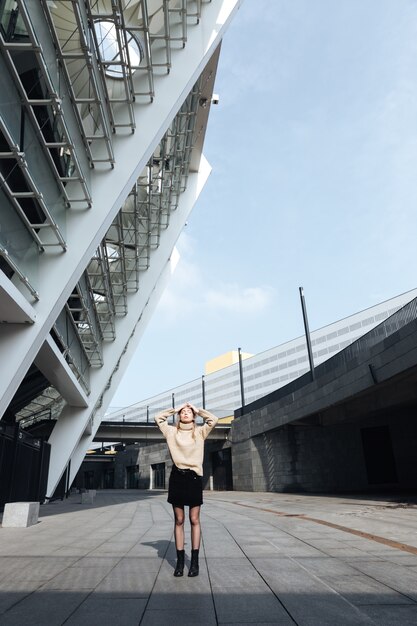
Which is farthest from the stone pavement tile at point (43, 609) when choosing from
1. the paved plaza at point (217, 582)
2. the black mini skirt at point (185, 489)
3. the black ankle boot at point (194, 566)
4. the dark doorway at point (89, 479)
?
the dark doorway at point (89, 479)

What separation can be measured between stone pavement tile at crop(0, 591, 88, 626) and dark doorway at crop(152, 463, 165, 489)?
56.2 meters

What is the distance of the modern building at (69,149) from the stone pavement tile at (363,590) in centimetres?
859

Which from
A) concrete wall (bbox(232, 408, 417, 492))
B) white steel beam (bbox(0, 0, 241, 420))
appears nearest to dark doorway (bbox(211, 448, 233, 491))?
concrete wall (bbox(232, 408, 417, 492))

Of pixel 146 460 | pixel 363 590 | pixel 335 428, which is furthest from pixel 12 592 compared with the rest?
pixel 146 460

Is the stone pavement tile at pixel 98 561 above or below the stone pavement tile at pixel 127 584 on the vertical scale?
above

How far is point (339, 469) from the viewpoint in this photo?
3056 cm

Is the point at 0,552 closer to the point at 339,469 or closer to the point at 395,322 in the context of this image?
the point at 395,322

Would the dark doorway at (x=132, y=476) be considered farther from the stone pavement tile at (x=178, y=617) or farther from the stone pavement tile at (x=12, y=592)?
the stone pavement tile at (x=178, y=617)

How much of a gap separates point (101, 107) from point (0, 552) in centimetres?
1125

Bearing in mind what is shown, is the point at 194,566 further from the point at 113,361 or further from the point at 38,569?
the point at 113,361

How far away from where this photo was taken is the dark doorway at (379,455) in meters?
29.2

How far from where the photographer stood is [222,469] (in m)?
45.1

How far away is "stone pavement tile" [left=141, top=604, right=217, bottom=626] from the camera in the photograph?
335 cm

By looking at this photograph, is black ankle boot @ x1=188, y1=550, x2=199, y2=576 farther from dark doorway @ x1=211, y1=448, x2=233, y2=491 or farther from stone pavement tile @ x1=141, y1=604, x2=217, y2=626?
dark doorway @ x1=211, y1=448, x2=233, y2=491
